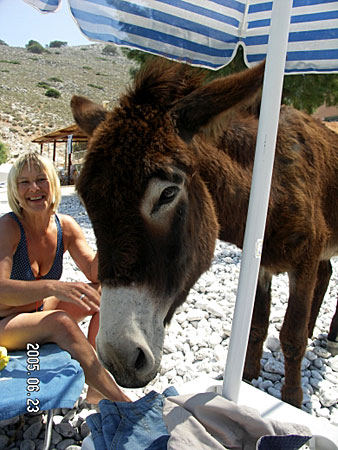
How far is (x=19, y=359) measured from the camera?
237 centimetres

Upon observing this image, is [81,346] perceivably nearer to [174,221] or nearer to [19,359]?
[19,359]

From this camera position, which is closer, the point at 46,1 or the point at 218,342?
the point at 46,1

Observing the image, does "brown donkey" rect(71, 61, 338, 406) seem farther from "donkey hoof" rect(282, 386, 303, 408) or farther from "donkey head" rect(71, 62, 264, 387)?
"donkey hoof" rect(282, 386, 303, 408)

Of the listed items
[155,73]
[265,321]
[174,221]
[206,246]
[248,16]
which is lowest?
[265,321]

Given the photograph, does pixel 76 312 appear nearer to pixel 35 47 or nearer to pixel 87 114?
pixel 87 114

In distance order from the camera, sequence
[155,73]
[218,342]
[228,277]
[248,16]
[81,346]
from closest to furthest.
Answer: [155,73] → [81,346] → [248,16] → [218,342] → [228,277]

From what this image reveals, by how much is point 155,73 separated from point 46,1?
1.15m

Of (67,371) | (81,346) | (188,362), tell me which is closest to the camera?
(67,371)

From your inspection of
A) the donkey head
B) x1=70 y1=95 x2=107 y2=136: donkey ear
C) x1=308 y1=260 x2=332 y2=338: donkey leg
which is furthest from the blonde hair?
x1=308 y1=260 x2=332 y2=338: donkey leg

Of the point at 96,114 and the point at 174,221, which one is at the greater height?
the point at 96,114

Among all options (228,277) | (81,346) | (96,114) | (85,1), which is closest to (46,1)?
(85,1)

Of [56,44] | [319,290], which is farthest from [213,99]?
[56,44]

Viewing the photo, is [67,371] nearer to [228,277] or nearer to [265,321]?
[265,321]

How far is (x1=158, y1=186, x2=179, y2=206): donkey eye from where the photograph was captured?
1.59 metres
